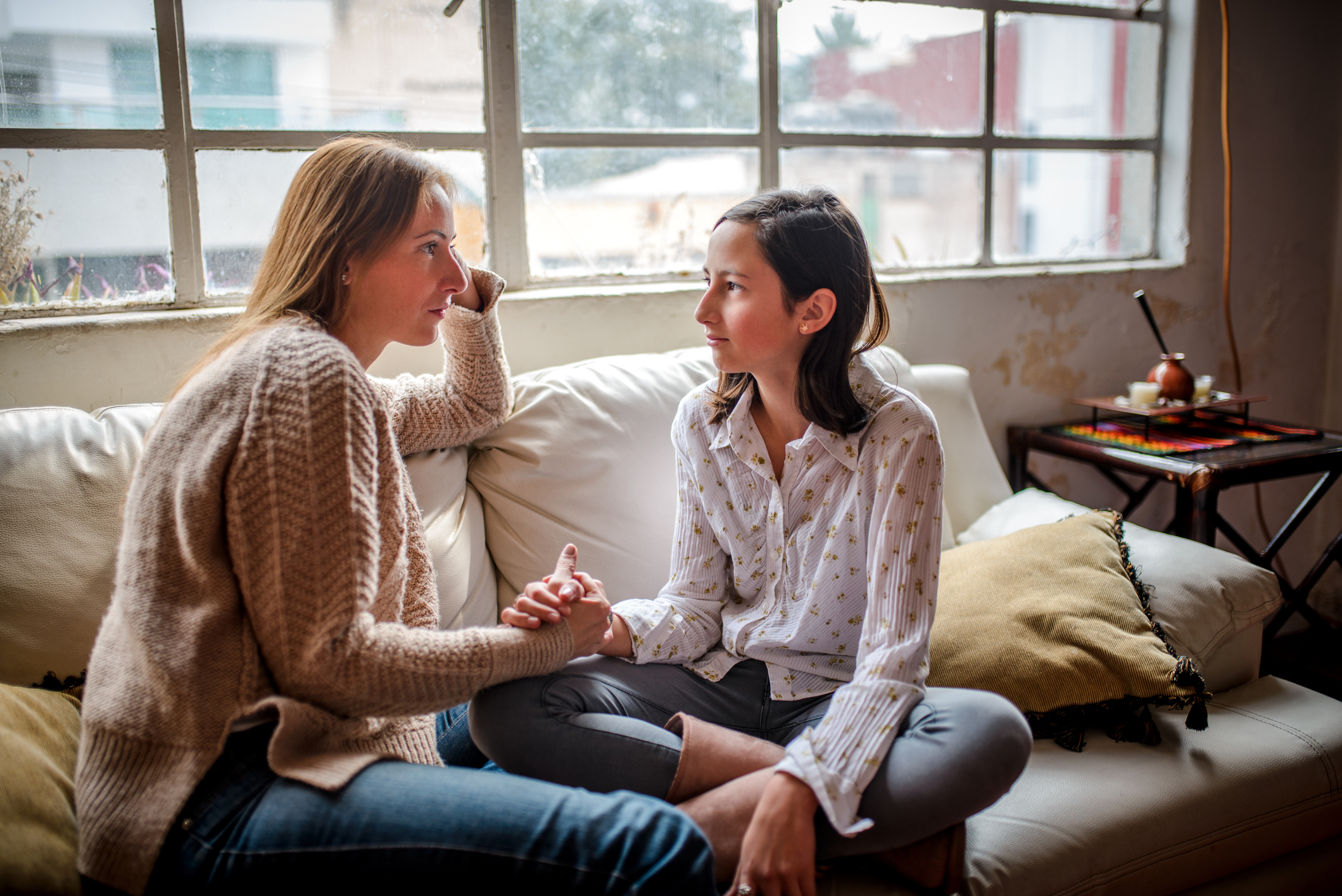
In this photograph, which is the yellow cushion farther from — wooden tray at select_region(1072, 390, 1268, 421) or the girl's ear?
wooden tray at select_region(1072, 390, 1268, 421)

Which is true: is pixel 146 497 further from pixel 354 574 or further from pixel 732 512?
pixel 732 512

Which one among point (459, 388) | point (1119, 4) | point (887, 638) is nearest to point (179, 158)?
point (459, 388)

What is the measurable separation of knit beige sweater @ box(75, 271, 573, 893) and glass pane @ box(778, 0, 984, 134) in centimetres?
157

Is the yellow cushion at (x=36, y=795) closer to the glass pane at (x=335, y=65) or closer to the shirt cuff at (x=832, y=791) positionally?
the shirt cuff at (x=832, y=791)

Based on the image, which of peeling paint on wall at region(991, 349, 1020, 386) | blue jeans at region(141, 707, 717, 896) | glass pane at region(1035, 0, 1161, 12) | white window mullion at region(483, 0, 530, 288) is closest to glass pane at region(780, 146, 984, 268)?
peeling paint on wall at region(991, 349, 1020, 386)

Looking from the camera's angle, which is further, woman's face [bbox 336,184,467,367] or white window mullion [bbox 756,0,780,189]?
white window mullion [bbox 756,0,780,189]

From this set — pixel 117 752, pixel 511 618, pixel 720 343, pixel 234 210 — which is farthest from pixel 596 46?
pixel 117 752

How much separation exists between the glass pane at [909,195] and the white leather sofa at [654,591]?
0.73 m

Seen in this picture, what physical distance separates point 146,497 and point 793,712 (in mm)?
836

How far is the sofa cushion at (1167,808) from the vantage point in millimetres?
1208

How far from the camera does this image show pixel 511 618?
3.70ft

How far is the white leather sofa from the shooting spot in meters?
1.25

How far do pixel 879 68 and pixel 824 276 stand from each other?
121cm

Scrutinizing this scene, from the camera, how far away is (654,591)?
162cm
